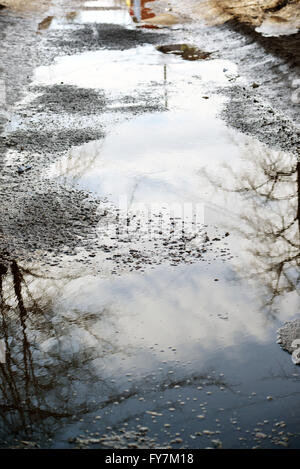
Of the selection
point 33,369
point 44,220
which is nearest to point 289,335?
point 33,369

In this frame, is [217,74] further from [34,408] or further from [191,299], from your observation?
[34,408]

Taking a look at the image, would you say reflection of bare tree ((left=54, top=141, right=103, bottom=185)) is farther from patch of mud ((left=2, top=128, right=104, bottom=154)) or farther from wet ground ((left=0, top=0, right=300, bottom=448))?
patch of mud ((left=2, top=128, right=104, bottom=154))

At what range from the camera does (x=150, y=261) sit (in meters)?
5.63

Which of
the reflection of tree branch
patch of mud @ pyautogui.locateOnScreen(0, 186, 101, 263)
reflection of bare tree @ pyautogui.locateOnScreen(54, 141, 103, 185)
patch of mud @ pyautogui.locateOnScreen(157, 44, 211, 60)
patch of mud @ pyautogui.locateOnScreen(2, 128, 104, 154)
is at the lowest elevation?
the reflection of tree branch

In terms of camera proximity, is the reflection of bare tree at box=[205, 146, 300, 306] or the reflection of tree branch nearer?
the reflection of tree branch

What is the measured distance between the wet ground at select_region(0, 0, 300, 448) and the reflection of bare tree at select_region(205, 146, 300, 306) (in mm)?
21

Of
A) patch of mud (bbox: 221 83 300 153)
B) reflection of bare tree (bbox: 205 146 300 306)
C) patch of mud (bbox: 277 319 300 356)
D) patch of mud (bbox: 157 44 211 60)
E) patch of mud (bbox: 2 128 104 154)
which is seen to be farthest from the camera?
patch of mud (bbox: 157 44 211 60)

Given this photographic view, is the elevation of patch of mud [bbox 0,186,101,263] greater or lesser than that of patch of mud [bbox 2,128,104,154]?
lesser

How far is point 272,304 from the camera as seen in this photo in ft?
16.5

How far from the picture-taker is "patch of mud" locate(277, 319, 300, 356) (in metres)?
4.53

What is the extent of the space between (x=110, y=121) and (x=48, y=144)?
1.34 metres

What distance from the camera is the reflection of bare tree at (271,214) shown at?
17.9 feet

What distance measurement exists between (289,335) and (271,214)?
81.5 inches

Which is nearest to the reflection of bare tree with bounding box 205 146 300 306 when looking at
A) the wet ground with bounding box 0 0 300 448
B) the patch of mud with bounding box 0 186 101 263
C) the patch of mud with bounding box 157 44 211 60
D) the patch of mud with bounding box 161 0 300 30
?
the wet ground with bounding box 0 0 300 448
